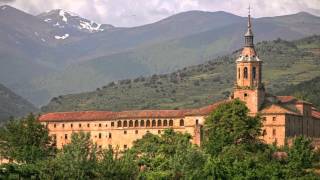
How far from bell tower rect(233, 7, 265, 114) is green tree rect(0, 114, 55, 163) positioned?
24.3m

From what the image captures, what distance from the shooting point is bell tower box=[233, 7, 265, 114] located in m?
124

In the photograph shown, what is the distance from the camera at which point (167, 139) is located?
122 m

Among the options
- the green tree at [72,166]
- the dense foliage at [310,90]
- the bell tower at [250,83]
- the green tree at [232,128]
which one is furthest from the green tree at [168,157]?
the dense foliage at [310,90]

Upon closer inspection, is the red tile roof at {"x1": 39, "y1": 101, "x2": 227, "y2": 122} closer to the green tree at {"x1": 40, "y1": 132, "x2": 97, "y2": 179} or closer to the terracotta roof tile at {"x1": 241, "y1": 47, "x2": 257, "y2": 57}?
the terracotta roof tile at {"x1": 241, "y1": 47, "x2": 257, "y2": 57}

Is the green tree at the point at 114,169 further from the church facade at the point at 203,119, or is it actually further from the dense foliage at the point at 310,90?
the dense foliage at the point at 310,90

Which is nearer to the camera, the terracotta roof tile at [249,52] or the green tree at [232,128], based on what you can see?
the green tree at [232,128]

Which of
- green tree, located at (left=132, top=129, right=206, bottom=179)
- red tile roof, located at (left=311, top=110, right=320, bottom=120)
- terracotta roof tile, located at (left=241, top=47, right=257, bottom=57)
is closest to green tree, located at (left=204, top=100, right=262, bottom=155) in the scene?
green tree, located at (left=132, top=129, right=206, bottom=179)

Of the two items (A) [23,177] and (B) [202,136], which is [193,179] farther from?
(B) [202,136]

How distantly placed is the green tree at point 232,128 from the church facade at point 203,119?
207 inches

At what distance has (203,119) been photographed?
127438 mm

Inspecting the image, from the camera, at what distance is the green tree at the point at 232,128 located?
114m

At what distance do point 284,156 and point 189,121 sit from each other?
23345 millimetres

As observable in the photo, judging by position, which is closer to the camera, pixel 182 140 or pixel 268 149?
Result: pixel 268 149

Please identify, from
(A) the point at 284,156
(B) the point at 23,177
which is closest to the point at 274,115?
(A) the point at 284,156
